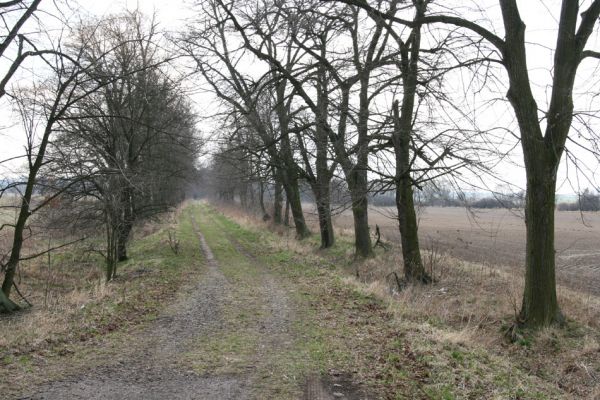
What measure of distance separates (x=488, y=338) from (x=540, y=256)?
176 centimetres

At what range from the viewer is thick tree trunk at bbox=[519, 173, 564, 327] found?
8.53 meters

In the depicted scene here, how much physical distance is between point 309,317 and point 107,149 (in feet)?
37.6

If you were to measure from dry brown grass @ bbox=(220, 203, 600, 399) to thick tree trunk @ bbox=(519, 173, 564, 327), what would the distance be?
296 millimetres

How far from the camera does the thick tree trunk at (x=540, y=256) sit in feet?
28.0

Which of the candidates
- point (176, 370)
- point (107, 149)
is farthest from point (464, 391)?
point (107, 149)

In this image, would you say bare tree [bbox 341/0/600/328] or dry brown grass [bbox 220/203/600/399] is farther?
bare tree [bbox 341/0/600/328]

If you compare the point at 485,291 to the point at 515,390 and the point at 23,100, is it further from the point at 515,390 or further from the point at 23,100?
the point at 23,100

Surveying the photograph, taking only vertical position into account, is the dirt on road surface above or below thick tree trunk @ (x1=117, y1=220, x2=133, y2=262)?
below

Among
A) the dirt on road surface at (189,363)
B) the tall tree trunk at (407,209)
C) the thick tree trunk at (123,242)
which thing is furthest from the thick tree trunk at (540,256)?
the thick tree trunk at (123,242)

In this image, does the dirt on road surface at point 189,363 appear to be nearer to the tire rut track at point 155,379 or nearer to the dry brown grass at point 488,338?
the tire rut track at point 155,379

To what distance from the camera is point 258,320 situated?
893 cm

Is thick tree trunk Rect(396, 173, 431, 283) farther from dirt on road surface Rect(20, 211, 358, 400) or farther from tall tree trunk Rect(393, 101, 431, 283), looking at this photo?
dirt on road surface Rect(20, 211, 358, 400)

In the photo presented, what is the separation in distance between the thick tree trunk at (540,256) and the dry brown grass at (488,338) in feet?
0.97

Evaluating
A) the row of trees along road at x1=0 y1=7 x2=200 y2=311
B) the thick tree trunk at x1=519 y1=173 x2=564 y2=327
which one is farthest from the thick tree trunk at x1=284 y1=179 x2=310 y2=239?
the thick tree trunk at x1=519 y1=173 x2=564 y2=327
